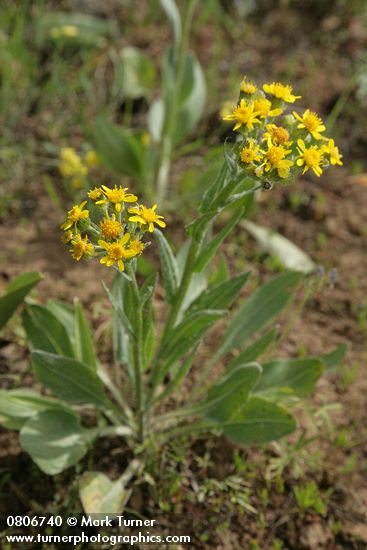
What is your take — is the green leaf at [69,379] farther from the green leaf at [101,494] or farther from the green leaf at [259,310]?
the green leaf at [259,310]

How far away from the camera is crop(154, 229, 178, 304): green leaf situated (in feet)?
7.00

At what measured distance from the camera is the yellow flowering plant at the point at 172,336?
191 centimetres

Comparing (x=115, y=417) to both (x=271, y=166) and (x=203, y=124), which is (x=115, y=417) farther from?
(x=203, y=124)

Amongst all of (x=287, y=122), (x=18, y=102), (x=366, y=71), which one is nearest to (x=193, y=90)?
(x=18, y=102)

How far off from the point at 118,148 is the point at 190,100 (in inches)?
22.8

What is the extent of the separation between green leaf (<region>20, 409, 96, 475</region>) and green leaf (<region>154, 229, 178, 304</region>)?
2.06 feet

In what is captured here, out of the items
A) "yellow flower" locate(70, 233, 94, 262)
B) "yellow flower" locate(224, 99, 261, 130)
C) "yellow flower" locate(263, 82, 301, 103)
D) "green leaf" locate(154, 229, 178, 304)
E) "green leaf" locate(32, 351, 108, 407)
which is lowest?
"green leaf" locate(32, 351, 108, 407)

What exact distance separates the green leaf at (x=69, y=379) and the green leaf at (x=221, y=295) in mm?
456

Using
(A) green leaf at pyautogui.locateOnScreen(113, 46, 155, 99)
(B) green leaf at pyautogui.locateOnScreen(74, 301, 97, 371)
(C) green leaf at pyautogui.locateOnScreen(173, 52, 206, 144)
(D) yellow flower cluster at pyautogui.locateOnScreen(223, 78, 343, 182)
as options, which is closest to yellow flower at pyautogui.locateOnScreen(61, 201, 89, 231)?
(D) yellow flower cluster at pyautogui.locateOnScreen(223, 78, 343, 182)

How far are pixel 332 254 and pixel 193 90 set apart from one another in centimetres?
127

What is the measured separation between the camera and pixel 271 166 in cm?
188

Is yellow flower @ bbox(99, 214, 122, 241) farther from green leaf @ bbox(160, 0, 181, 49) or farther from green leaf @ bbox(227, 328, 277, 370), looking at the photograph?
green leaf @ bbox(160, 0, 181, 49)

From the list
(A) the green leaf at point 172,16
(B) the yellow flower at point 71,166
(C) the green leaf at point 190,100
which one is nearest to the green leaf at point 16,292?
(B) the yellow flower at point 71,166

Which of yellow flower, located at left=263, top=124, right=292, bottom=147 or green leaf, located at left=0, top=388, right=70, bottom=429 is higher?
yellow flower, located at left=263, top=124, right=292, bottom=147
